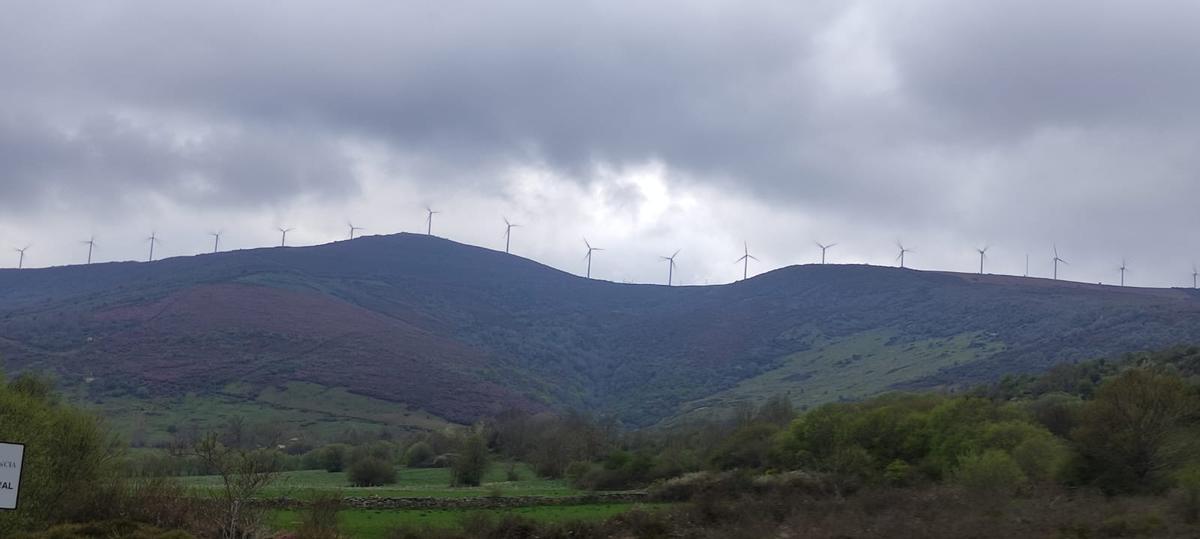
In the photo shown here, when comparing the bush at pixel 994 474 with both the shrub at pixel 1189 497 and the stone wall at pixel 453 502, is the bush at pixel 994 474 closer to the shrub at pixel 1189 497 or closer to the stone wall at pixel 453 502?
the shrub at pixel 1189 497

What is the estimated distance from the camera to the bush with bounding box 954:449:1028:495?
46531 mm

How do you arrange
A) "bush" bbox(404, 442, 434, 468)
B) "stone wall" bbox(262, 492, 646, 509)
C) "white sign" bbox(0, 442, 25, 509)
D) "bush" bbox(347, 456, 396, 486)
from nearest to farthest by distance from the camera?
"white sign" bbox(0, 442, 25, 509) < "stone wall" bbox(262, 492, 646, 509) < "bush" bbox(347, 456, 396, 486) < "bush" bbox(404, 442, 434, 468)

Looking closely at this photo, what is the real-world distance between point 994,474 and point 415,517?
25865 millimetres

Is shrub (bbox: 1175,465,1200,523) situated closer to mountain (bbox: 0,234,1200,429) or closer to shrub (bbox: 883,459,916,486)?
shrub (bbox: 883,459,916,486)

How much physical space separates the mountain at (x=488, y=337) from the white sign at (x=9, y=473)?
91295 mm

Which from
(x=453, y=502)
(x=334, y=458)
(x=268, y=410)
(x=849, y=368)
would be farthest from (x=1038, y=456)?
(x=849, y=368)

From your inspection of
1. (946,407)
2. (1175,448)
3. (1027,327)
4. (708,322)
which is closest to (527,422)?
(946,407)

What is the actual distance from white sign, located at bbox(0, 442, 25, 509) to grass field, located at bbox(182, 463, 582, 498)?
127ft

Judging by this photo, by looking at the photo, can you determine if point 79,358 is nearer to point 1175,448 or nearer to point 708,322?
point 708,322

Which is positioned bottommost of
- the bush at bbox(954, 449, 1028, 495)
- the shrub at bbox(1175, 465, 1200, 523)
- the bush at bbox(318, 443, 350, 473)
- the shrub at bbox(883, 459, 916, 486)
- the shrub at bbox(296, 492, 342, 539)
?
the bush at bbox(318, 443, 350, 473)

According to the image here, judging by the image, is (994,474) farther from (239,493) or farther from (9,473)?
(9,473)

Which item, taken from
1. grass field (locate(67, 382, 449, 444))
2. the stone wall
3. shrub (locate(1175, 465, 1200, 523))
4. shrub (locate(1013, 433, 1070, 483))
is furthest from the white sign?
grass field (locate(67, 382, 449, 444))

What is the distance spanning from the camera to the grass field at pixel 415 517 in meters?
43.5

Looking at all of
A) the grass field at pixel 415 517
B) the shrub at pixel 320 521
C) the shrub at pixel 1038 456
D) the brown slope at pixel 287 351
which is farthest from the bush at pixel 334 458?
the shrub at pixel 1038 456
